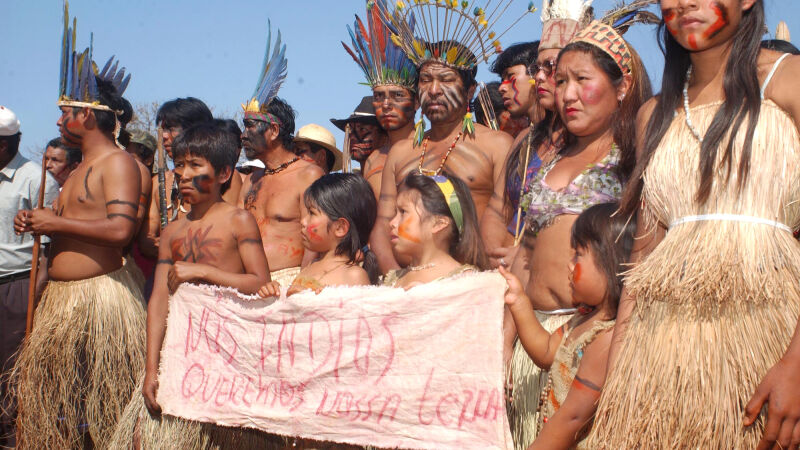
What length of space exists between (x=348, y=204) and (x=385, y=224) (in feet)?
1.52

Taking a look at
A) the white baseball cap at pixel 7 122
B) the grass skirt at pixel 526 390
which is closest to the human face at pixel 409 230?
the grass skirt at pixel 526 390

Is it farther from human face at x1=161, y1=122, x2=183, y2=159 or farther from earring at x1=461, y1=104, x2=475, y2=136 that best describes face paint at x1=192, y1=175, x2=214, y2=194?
human face at x1=161, y1=122, x2=183, y2=159

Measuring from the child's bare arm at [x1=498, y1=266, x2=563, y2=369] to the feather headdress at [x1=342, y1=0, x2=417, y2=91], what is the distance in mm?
2755

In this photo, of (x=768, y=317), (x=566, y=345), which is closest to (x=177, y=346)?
(x=566, y=345)

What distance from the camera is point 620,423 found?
94.7 inches

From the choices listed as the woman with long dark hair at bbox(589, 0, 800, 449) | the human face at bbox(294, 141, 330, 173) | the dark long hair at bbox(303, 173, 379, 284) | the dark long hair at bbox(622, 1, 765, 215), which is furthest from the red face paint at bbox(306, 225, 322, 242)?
the human face at bbox(294, 141, 330, 173)

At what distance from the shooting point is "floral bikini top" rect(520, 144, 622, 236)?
329 cm

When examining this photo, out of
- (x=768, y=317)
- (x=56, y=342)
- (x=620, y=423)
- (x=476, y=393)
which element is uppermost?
(x=768, y=317)

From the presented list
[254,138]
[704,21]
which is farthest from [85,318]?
[704,21]

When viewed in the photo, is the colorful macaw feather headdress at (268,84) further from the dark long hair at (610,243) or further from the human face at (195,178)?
the dark long hair at (610,243)

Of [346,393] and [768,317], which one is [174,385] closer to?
[346,393]

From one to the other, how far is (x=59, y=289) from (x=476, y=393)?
11.2 feet

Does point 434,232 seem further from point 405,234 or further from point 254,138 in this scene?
point 254,138

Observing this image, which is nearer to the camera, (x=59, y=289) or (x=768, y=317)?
(x=768, y=317)
